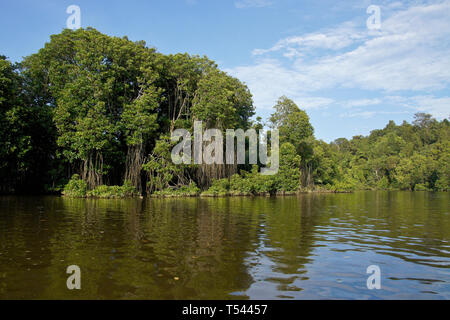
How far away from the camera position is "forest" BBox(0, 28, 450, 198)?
26203 mm

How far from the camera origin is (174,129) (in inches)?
1267

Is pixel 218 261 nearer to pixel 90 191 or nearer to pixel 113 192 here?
pixel 113 192

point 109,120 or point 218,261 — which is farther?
point 109,120

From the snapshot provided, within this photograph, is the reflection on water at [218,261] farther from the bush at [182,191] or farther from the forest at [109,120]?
the bush at [182,191]

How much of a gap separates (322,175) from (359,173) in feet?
83.0

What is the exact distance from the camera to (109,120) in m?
28.1

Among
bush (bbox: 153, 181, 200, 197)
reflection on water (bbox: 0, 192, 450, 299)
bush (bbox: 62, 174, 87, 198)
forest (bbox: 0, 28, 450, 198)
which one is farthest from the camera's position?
bush (bbox: 153, 181, 200, 197)

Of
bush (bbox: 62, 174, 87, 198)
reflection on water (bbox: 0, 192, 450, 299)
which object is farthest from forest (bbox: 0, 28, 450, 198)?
reflection on water (bbox: 0, 192, 450, 299)

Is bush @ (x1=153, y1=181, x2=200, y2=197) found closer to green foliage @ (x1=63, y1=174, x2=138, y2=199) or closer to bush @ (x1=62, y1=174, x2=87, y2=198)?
green foliage @ (x1=63, y1=174, x2=138, y2=199)

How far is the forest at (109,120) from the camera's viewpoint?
2620 cm

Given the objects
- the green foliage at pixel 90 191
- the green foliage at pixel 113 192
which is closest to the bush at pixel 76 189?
the green foliage at pixel 90 191

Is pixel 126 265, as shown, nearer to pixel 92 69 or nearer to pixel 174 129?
pixel 92 69

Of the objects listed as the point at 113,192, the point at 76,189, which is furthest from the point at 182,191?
the point at 76,189
